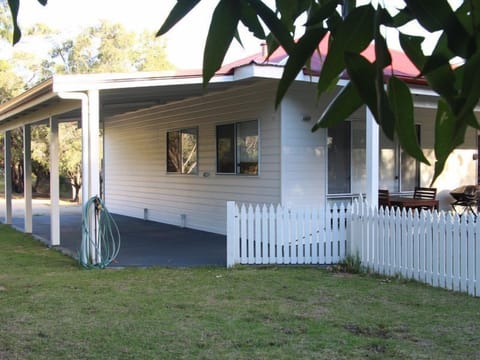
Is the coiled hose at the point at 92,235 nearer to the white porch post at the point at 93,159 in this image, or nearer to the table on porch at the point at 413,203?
the white porch post at the point at 93,159

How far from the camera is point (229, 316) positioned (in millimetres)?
5273

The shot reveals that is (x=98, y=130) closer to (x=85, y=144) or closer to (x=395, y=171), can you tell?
(x=85, y=144)

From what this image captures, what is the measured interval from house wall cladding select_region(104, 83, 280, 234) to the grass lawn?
A: 2986 mm

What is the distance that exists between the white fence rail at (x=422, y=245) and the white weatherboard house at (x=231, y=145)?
121cm

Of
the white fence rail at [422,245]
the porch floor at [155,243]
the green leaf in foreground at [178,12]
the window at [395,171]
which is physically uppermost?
the green leaf in foreground at [178,12]

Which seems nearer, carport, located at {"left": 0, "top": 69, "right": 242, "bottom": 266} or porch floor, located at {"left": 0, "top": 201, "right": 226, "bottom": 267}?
carport, located at {"left": 0, "top": 69, "right": 242, "bottom": 266}

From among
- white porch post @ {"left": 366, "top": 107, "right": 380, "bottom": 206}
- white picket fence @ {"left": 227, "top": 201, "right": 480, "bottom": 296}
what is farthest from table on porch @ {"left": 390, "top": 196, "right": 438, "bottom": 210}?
white picket fence @ {"left": 227, "top": 201, "right": 480, "bottom": 296}

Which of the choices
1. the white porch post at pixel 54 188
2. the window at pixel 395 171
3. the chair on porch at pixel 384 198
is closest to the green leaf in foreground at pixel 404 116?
the chair on porch at pixel 384 198

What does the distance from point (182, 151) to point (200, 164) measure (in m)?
1.03

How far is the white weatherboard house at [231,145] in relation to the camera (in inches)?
333

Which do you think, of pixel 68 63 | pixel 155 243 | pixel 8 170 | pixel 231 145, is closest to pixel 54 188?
pixel 155 243

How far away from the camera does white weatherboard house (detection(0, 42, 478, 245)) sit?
847 cm

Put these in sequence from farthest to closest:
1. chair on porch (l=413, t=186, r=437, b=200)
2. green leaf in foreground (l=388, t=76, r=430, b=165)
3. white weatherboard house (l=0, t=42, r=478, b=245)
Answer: chair on porch (l=413, t=186, r=437, b=200)
white weatherboard house (l=0, t=42, r=478, b=245)
green leaf in foreground (l=388, t=76, r=430, b=165)

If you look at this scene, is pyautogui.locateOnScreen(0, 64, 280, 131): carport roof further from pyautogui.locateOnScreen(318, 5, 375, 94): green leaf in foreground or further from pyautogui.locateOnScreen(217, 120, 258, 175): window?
pyautogui.locateOnScreen(318, 5, 375, 94): green leaf in foreground
